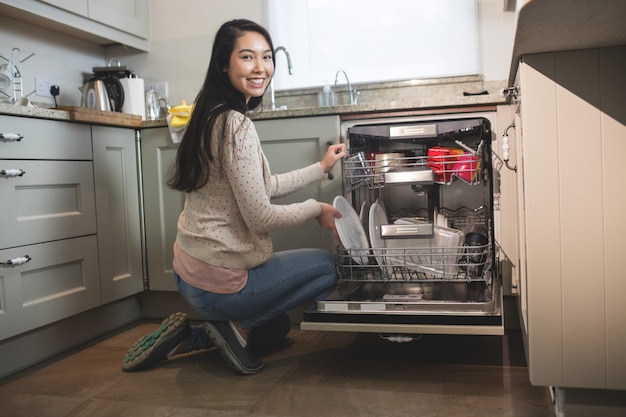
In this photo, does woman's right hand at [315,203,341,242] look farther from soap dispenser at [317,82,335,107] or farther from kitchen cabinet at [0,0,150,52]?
kitchen cabinet at [0,0,150,52]

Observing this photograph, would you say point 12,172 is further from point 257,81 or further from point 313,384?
point 313,384

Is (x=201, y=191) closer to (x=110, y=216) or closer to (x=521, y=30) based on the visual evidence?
(x=110, y=216)

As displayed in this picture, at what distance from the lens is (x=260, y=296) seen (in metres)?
1.94

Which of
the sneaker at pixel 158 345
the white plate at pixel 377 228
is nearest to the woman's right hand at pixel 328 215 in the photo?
the white plate at pixel 377 228

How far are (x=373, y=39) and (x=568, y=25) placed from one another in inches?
69.8

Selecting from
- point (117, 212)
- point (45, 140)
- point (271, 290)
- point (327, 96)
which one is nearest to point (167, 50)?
point (327, 96)

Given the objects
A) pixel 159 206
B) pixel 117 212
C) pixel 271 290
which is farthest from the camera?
pixel 159 206

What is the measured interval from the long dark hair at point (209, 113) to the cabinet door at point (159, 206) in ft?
2.49

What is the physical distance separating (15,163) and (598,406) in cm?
187

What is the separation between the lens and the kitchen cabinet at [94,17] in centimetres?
255

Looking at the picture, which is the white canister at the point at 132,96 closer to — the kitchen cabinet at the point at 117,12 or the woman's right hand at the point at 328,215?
the kitchen cabinet at the point at 117,12

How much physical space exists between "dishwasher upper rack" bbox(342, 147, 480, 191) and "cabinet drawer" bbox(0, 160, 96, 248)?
1.00 meters

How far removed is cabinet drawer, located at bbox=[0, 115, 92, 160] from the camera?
2029 mm

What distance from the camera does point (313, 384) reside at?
1.85 metres
